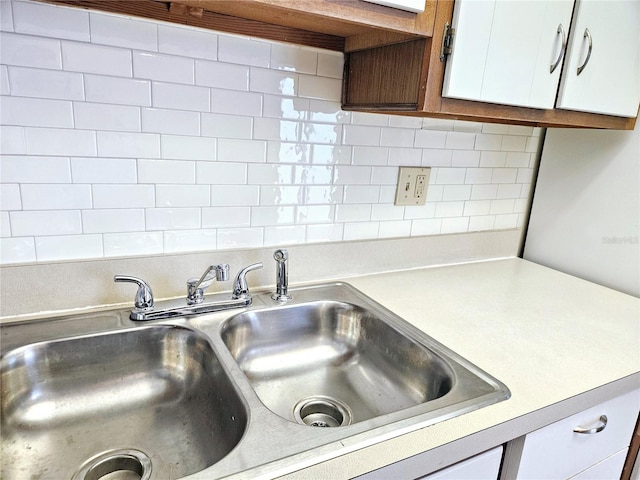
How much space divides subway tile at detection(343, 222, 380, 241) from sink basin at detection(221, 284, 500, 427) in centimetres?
15

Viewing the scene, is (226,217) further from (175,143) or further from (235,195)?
(175,143)

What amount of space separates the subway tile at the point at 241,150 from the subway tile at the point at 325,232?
24cm

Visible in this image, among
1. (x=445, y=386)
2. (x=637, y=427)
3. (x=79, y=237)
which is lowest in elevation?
(x=637, y=427)

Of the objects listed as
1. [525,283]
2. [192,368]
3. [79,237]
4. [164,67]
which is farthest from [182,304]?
[525,283]

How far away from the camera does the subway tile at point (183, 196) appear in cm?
97

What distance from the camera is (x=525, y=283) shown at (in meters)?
1.34

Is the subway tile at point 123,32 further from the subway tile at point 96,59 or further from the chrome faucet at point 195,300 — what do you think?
the chrome faucet at point 195,300

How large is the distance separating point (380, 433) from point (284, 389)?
0.40 metres

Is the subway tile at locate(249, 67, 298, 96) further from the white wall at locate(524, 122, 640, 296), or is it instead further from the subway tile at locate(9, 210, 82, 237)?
the white wall at locate(524, 122, 640, 296)

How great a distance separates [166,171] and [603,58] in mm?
1086

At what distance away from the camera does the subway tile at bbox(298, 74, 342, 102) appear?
1056 mm

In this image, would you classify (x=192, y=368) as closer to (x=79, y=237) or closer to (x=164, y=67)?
(x=79, y=237)

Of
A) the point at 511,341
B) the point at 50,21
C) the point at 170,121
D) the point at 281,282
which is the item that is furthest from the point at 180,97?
the point at 511,341

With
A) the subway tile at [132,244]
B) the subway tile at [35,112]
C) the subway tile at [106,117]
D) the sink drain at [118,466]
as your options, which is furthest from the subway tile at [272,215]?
the sink drain at [118,466]
